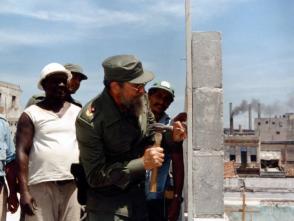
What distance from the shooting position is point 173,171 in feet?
12.8

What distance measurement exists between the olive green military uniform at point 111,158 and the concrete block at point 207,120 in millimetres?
1205

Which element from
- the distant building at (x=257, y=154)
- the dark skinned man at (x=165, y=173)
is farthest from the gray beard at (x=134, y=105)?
the distant building at (x=257, y=154)

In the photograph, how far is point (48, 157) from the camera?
3604 mm

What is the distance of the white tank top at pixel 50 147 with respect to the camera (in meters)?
3.59

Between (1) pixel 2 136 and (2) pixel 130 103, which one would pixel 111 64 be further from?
(1) pixel 2 136

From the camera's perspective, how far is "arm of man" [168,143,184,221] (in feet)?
12.5

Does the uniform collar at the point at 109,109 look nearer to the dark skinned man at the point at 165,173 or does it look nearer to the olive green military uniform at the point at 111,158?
the olive green military uniform at the point at 111,158

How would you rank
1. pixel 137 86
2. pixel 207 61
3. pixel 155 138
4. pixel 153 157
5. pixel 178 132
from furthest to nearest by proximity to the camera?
pixel 207 61, pixel 178 132, pixel 155 138, pixel 137 86, pixel 153 157

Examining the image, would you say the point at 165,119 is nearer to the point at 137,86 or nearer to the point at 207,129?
the point at 207,129

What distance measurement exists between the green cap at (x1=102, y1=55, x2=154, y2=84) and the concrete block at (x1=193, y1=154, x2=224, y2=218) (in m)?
1.46

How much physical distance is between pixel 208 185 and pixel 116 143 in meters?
1.48

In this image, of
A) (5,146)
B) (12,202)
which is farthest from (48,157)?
(12,202)

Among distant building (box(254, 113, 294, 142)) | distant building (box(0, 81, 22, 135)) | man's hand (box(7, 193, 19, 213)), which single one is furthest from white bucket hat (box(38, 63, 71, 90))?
distant building (box(254, 113, 294, 142))

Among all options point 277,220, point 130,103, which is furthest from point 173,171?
point 277,220
